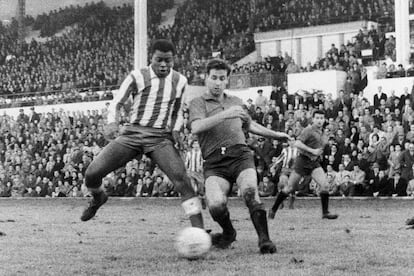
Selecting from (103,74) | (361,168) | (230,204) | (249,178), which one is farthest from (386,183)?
(103,74)

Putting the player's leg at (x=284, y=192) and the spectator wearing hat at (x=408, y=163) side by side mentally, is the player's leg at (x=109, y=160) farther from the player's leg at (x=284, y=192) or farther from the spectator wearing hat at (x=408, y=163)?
the spectator wearing hat at (x=408, y=163)

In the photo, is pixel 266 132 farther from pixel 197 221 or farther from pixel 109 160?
pixel 109 160

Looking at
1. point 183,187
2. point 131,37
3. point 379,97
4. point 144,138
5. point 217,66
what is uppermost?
point 131,37

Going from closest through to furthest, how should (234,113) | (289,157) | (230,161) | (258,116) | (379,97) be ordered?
1. (234,113)
2. (230,161)
3. (289,157)
4. (379,97)
5. (258,116)

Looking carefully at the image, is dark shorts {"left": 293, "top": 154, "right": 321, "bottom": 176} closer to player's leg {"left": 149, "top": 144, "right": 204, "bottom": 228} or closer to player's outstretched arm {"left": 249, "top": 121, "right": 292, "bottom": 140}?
player's outstretched arm {"left": 249, "top": 121, "right": 292, "bottom": 140}

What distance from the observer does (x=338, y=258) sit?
7.26 m

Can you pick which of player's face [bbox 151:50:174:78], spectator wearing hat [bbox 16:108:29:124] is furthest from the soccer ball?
spectator wearing hat [bbox 16:108:29:124]

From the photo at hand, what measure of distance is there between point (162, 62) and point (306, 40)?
94.0ft

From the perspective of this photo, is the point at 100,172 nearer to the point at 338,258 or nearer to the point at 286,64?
the point at 338,258

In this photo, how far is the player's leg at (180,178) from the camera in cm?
795

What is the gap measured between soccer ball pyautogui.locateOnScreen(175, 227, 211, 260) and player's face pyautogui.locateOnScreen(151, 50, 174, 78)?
198cm

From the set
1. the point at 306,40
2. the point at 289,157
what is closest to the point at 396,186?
the point at 289,157

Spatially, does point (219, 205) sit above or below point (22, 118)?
below

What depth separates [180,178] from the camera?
810cm
